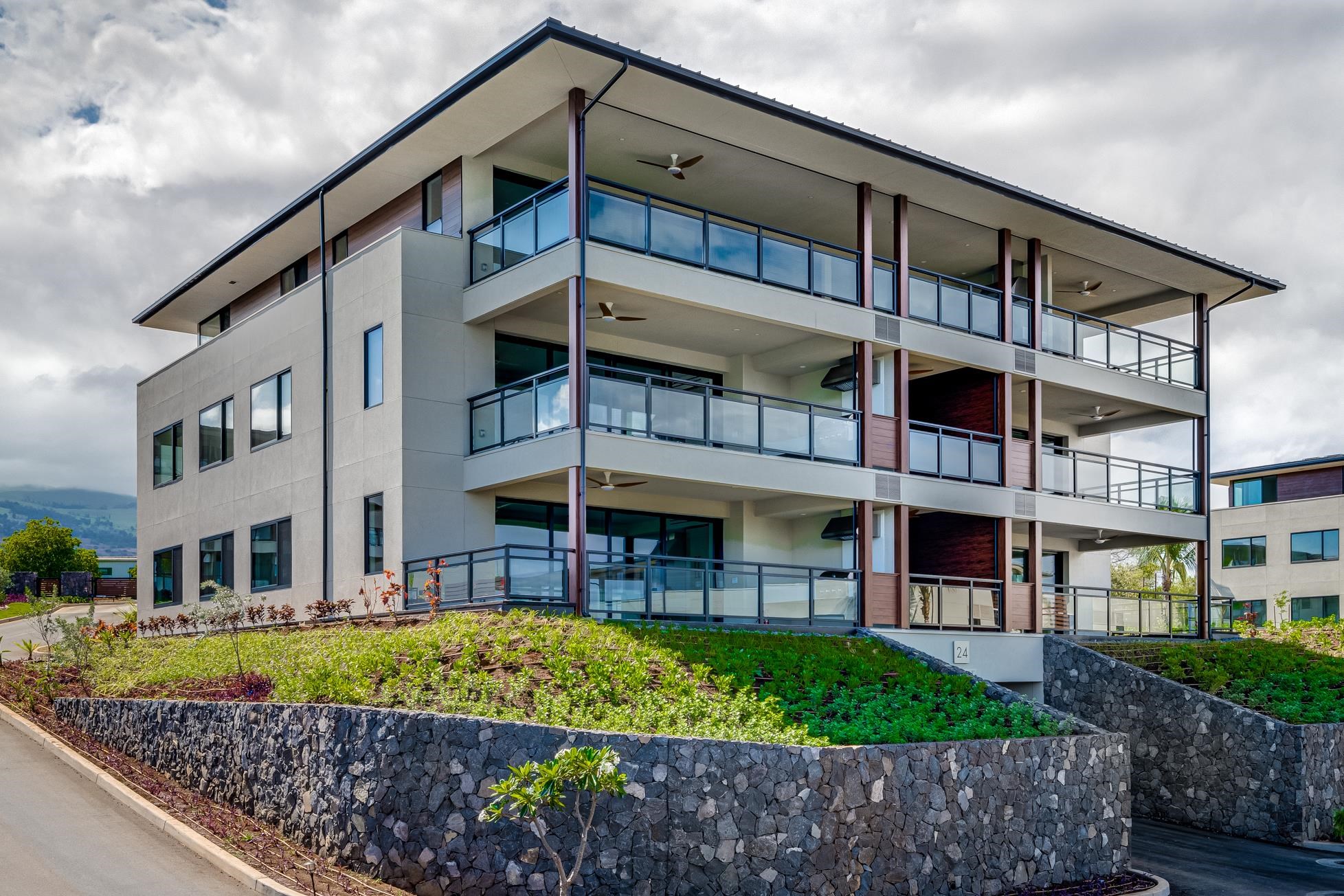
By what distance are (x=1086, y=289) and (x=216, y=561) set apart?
2151 cm

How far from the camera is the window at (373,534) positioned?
21969 millimetres

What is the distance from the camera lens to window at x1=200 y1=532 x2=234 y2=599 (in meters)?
27.2

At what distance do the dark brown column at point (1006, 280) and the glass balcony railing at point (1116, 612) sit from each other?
18.2 feet

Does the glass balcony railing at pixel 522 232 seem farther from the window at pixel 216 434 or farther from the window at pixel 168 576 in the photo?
the window at pixel 168 576

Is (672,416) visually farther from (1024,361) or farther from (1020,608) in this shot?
(1024,361)

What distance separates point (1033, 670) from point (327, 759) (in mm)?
16255

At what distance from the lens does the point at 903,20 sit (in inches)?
747

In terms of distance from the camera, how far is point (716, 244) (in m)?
22.2

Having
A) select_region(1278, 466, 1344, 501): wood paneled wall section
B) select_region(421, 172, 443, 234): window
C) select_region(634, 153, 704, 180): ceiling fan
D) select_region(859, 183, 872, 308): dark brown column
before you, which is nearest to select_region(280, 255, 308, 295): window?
select_region(421, 172, 443, 234): window

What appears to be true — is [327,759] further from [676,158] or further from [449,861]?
[676,158]

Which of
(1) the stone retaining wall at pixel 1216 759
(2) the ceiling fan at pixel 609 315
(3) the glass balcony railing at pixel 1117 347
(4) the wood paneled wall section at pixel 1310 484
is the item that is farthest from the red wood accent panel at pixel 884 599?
(4) the wood paneled wall section at pixel 1310 484

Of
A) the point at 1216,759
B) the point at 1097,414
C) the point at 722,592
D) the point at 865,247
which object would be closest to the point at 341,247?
the point at 865,247

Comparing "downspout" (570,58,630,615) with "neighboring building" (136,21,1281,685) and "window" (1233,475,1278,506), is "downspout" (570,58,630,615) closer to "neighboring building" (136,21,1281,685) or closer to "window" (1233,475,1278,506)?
"neighboring building" (136,21,1281,685)

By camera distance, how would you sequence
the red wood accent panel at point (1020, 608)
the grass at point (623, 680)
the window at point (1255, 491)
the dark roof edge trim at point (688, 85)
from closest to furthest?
the grass at point (623, 680)
the dark roof edge trim at point (688, 85)
the red wood accent panel at point (1020, 608)
the window at point (1255, 491)
